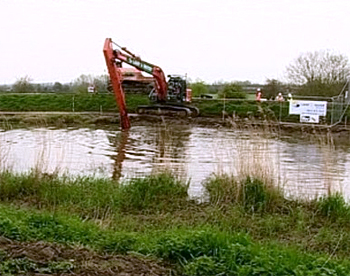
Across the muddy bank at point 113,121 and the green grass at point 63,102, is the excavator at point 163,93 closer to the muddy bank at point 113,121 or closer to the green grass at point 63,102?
the muddy bank at point 113,121

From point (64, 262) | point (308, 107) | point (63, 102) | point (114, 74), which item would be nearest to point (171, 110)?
point (114, 74)

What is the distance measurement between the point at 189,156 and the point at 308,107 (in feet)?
54.0

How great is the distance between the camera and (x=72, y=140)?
22047 mm

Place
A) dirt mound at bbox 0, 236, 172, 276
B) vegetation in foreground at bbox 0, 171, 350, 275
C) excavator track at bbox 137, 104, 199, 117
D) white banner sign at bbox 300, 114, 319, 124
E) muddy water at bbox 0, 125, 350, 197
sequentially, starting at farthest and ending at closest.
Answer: excavator track at bbox 137, 104, 199, 117 → white banner sign at bbox 300, 114, 319, 124 → muddy water at bbox 0, 125, 350, 197 → vegetation in foreground at bbox 0, 171, 350, 275 → dirt mound at bbox 0, 236, 172, 276

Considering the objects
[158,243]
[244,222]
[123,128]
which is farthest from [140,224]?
[123,128]

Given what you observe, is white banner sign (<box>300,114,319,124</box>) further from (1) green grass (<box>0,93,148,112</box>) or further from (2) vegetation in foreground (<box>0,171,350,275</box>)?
(2) vegetation in foreground (<box>0,171,350,275</box>)

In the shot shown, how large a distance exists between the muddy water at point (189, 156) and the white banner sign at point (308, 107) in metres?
5.42

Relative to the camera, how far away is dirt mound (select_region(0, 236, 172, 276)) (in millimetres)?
4469

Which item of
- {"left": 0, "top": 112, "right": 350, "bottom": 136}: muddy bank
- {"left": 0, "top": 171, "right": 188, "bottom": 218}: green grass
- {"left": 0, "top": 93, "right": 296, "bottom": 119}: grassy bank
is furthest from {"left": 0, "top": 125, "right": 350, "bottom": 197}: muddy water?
{"left": 0, "top": 93, "right": 296, "bottom": 119}: grassy bank

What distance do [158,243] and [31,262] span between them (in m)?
1.29

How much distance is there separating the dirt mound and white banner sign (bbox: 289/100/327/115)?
89.7ft

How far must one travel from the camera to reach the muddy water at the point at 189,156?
9414mm

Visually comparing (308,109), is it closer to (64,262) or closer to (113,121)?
(113,121)

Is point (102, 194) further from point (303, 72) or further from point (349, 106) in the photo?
point (303, 72)
